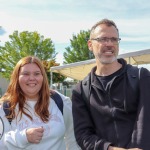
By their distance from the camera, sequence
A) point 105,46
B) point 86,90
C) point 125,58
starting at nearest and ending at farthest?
point 105,46 < point 86,90 < point 125,58

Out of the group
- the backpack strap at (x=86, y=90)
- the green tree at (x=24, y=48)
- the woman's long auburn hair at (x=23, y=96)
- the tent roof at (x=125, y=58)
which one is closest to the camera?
the backpack strap at (x=86, y=90)

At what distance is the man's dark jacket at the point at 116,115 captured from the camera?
245cm

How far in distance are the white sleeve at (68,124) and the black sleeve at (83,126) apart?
28 cm

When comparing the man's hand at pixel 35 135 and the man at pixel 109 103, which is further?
the man's hand at pixel 35 135

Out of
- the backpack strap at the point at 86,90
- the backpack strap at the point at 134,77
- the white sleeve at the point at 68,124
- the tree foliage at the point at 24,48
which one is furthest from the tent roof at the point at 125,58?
the tree foliage at the point at 24,48

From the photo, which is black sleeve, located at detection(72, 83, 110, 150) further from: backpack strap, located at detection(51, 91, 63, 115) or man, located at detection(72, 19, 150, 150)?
backpack strap, located at detection(51, 91, 63, 115)

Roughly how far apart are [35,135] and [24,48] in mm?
32408

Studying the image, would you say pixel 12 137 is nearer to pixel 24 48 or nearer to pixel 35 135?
pixel 35 135

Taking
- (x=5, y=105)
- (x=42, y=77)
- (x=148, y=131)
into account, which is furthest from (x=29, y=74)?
(x=148, y=131)

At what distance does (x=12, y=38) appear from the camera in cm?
3569

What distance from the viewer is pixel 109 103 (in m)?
2.61

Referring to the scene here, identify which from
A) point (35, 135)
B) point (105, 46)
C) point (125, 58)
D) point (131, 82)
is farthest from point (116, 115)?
point (125, 58)

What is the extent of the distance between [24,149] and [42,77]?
685mm

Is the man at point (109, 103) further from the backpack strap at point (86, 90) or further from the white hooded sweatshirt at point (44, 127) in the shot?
the white hooded sweatshirt at point (44, 127)
